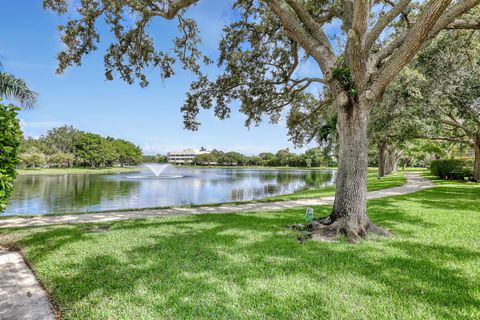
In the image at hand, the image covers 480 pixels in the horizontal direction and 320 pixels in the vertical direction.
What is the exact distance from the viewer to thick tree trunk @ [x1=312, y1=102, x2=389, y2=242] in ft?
18.5

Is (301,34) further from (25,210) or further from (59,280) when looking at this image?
(25,210)

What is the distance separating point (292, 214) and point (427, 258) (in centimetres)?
408

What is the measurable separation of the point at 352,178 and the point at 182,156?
482ft

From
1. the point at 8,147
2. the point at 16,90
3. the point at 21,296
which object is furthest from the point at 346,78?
the point at 16,90

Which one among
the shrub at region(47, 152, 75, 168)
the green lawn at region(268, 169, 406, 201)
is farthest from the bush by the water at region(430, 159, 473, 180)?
the shrub at region(47, 152, 75, 168)

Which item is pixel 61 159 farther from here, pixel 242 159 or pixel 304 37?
pixel 304 37

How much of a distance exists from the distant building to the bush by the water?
126 m

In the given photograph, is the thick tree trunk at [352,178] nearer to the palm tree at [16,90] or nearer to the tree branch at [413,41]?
the tree branch at [413,41]

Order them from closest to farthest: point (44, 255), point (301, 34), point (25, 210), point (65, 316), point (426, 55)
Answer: point (65, 316), point (44, 255), point (301, 34), point (426, 55), point (25, 210)

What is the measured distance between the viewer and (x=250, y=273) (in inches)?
143

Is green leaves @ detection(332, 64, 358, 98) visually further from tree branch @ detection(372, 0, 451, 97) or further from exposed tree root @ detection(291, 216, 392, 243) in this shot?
exposed tree root @ detection(291, 216, 392, 243)

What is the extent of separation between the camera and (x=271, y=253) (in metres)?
4.45

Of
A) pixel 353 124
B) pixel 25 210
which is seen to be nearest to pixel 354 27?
pixel 353 124

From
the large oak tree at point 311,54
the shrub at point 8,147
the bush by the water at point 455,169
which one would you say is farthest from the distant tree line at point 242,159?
the shrub at point 8,147
